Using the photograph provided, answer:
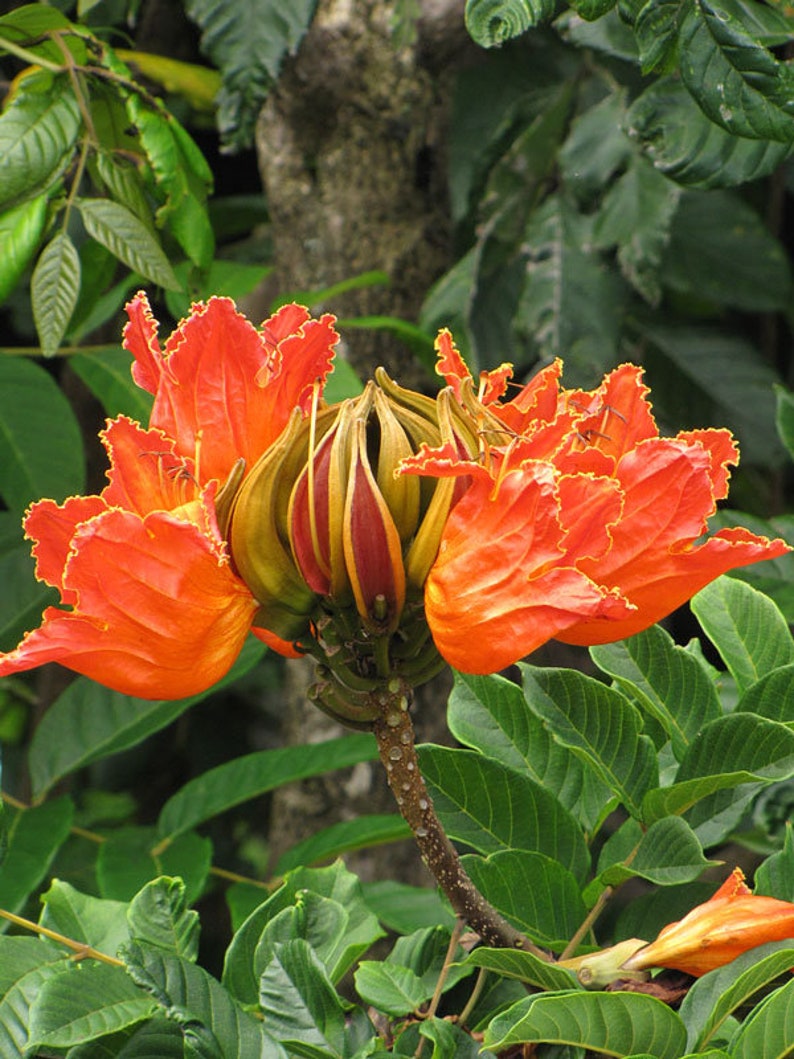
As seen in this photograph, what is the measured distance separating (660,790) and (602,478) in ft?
0.53

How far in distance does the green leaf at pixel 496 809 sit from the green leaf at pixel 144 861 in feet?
1.11

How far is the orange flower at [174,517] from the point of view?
1.51 feet

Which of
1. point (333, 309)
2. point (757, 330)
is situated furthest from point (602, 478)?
point (757, 330)

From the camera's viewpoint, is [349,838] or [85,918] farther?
[349,838]

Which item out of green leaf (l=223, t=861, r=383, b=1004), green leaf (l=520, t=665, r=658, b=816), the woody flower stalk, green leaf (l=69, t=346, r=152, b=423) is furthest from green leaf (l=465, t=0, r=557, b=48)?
green leaf (l=69, t=346, r=152, b=423)

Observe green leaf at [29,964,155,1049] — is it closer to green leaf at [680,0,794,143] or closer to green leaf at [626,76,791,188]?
green leaf at [680,0,794,143]

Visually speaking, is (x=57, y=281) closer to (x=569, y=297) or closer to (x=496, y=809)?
(x=496, y=809)

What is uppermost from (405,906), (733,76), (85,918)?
(733,76)

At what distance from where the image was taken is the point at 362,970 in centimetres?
54

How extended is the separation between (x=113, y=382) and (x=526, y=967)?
2.40 ft

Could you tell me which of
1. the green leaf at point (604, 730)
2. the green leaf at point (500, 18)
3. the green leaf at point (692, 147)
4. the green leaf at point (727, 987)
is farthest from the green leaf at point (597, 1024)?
the green leaf at point (692, 147)

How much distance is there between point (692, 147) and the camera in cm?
96

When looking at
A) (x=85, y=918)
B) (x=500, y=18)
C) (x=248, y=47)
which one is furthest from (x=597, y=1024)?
(x=248, y=47)

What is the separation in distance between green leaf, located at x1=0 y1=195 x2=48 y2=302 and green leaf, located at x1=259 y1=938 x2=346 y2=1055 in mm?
531
